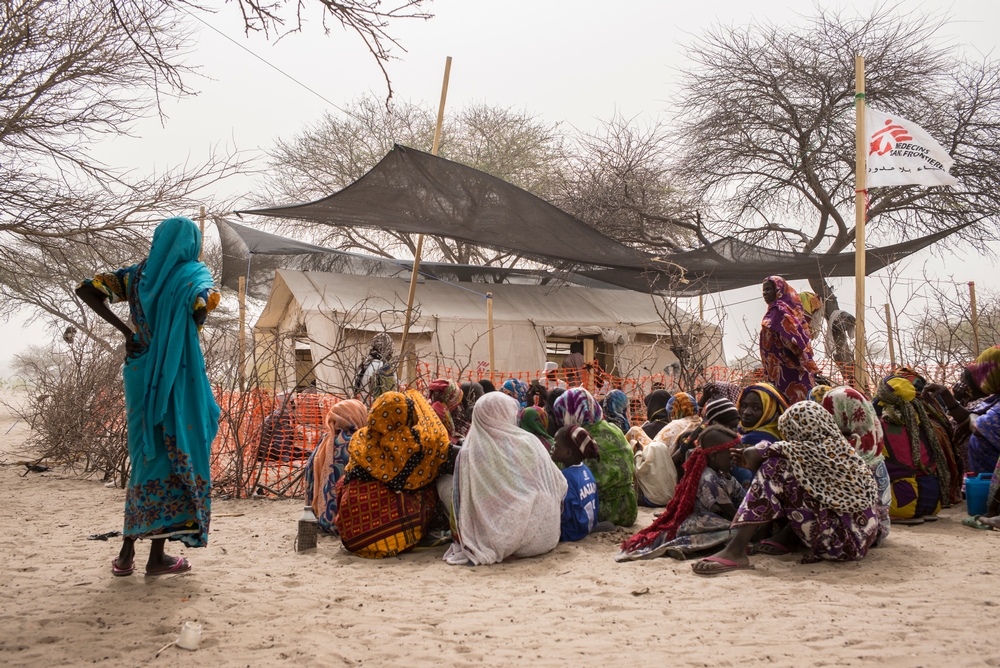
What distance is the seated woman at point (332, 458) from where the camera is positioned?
15.4ft

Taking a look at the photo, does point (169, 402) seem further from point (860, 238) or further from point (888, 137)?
point (888, 137)

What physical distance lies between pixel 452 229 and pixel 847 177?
29.9ft

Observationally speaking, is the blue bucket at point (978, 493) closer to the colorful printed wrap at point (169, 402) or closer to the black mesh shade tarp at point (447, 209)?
the colorful printed wrap at point (169, 402)

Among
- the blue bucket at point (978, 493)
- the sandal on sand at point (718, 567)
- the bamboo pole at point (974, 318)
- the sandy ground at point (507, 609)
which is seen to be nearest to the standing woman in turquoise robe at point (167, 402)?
the sandy ground at point (507, 609)

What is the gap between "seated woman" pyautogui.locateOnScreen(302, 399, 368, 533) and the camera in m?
4.69

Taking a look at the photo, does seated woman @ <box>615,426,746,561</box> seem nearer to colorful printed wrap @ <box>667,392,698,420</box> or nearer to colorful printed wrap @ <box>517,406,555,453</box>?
colorful printed wrap @ <box>517,406,555,453</box>

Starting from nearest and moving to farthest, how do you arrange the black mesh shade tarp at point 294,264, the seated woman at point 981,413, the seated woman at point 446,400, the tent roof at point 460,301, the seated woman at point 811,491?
1. the seated woman at point 811,491
2. the seated woman at point 981,413
3. the seated woman at point 446,400
4. the black mesh shade tarp at point 294,264
5. the tent roof at point 460,301

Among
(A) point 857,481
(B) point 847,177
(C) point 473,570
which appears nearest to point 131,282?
(C) point 473,570

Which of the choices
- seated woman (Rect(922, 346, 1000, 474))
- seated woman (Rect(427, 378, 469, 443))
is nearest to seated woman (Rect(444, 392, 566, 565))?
seated woman (Rect(427, 378, 469, 443))

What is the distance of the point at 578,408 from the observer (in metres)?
4.52

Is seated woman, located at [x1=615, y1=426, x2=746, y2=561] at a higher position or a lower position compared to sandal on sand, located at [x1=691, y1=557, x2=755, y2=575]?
higher

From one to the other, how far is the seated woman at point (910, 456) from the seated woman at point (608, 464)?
1596 mm

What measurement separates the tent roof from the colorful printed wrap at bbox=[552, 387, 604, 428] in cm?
765

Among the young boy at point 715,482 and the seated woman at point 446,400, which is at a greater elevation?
the seated woman at point 446,400
